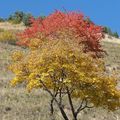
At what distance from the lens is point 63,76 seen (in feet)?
100

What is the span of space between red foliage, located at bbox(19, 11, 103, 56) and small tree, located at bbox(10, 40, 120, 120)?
43.5ft

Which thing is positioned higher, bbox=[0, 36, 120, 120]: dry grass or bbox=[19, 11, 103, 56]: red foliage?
bbox=[19, 11, 103, 56]: red foliage

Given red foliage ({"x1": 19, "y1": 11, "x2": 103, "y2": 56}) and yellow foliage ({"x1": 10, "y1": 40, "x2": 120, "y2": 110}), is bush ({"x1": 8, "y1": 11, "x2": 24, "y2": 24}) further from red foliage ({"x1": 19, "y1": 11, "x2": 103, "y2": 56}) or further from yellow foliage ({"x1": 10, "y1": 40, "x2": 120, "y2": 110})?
yellow foliage ({"x1": 10, "y1": 40, "x2": 120, "y2": 110})

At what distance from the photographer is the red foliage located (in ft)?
153

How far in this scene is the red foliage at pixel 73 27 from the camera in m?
46.7

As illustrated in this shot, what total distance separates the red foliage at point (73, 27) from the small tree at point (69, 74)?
13269mm

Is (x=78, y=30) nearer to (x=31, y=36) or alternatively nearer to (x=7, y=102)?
(x=31, y=36)

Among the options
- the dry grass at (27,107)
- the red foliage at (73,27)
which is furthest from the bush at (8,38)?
the dry grass at (27,107)

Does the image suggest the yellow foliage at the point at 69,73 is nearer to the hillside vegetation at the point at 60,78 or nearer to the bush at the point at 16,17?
the hillside vegetation at the point at 60,78

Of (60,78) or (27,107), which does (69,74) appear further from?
(27,107)

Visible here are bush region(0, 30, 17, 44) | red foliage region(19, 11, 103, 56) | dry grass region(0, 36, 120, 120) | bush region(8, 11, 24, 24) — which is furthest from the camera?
bush region(8, 11, 24, 24)

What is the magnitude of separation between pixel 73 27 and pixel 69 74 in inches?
670

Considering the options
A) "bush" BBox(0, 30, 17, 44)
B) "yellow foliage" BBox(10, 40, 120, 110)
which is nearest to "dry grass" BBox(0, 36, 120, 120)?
"yellow foliage" BBox(10, 40, 120, 110)

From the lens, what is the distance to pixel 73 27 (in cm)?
4709
